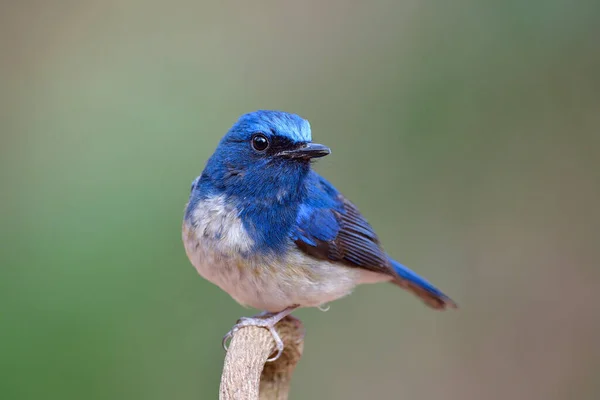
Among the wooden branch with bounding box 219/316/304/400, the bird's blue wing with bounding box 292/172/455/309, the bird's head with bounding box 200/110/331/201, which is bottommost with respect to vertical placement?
the wooden branch with bounding box 219/316/304/400

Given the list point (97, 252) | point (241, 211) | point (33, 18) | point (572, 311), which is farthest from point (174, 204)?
point (572, 311)

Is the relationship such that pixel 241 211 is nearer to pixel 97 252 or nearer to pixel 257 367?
pixel 257 367

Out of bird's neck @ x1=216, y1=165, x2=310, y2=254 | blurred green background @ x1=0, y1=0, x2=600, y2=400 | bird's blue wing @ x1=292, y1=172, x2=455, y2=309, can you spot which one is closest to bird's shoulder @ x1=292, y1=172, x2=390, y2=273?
bird's blue wing @ x1=292, y1=172, x2=455, y2=309

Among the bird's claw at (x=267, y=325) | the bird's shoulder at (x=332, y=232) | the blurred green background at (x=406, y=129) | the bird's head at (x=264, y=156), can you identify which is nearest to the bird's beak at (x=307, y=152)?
the bird's head at (x=264, y=156)

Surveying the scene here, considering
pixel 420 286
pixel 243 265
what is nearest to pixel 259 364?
pixel 243 265

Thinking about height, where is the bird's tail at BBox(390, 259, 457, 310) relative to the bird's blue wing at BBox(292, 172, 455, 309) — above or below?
below

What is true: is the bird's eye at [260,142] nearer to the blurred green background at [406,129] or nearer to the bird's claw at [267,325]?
the bird's claw at [267,325]

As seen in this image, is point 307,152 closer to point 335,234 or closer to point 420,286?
point 335,234

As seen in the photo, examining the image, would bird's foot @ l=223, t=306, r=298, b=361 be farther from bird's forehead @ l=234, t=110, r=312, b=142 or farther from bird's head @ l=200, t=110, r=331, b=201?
bird's forehead @ l=234, t=110, r=312, b=142
